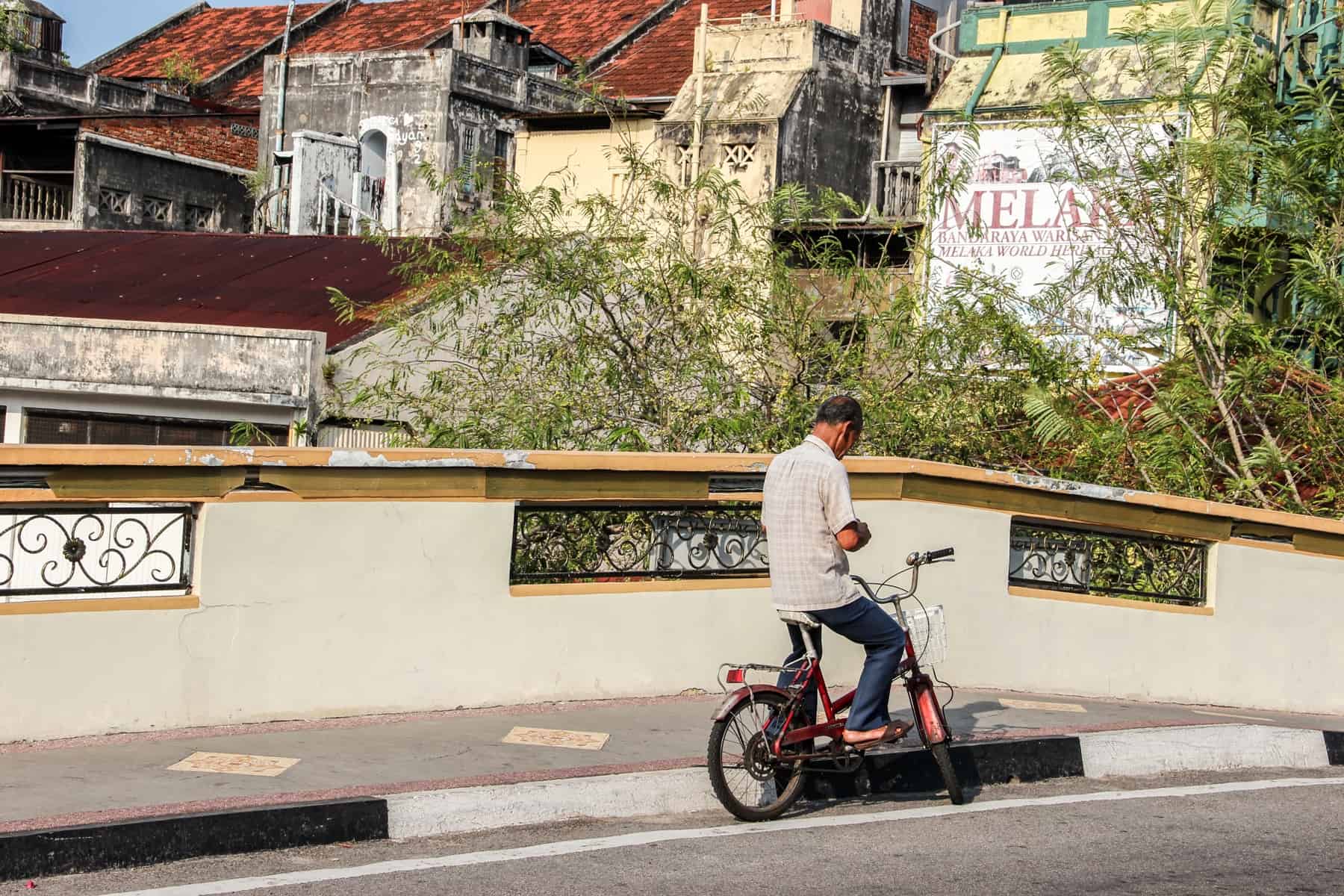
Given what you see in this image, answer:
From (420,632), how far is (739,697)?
7.49ft

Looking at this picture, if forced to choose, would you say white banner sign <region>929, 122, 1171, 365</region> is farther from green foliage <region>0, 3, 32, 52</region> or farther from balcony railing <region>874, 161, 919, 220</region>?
green foliage <region>0, 3, 32, 52</region>

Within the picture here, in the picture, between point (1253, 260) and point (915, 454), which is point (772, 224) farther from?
point (1253, 260)

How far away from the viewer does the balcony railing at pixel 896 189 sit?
89.7 ft

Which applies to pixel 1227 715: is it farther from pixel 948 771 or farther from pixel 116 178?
pixel 116 178

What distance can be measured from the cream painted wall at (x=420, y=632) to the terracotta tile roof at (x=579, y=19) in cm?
2848

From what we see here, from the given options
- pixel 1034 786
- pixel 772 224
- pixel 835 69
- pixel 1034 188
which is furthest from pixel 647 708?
pixel 835 69

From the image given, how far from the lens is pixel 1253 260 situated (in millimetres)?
16484

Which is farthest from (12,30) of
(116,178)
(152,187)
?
(116,178)

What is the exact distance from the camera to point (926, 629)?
8.39 m

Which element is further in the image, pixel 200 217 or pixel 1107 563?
pixel 200 217

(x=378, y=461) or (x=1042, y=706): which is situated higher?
(x=378, y=461)

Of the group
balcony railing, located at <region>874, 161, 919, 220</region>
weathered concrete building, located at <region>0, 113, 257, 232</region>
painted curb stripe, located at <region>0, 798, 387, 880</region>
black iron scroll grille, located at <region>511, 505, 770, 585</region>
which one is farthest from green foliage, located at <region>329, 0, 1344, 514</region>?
weathered concrete building, located at <region>0, 113, 257, 232</region>

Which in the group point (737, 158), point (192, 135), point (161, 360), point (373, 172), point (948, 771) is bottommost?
point (948, 771)

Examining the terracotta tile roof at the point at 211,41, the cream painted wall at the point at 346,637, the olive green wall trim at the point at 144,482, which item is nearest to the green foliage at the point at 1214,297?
the cream painted wall at the point at 346,637
